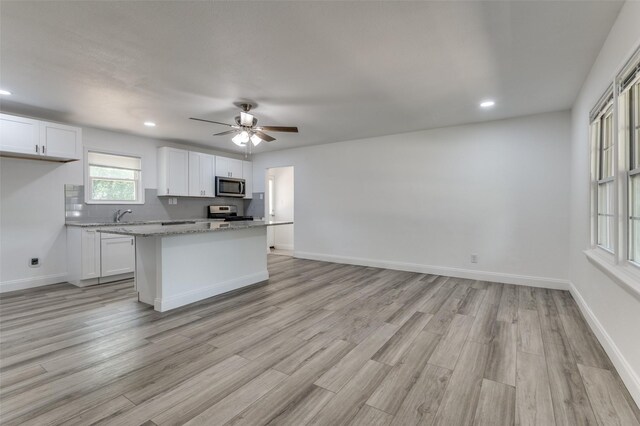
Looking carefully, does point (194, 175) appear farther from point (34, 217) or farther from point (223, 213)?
point (34, 217)

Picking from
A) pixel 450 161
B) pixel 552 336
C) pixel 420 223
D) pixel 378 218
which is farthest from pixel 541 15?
pixel 378 218

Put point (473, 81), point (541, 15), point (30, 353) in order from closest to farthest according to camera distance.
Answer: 1. point (541, 15)
2. point (30, 353)
3. point (473, 81)

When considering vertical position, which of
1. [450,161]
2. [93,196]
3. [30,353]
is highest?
[450,161]

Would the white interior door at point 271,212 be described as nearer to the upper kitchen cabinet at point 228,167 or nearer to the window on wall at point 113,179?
the upper kitchen cabinet at point 228,167

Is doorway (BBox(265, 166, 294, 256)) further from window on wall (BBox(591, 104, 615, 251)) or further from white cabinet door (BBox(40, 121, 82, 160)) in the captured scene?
window on wall (BBox(591, 104, 615, 251))

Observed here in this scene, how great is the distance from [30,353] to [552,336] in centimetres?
433

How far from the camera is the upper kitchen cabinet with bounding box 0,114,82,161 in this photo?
3.62m

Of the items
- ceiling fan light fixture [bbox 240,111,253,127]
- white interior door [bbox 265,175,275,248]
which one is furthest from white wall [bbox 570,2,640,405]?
white interior door [bbox 265,175,275,248]

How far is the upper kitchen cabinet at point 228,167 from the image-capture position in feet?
21.3

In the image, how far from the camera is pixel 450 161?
4.78 meters

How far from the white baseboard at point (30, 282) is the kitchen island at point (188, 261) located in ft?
5.97

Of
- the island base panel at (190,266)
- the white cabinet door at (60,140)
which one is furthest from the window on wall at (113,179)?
the island base panel at (190,266)

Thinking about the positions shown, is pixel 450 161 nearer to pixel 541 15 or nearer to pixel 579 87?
pixel 579 87

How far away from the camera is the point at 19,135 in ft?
12.1
